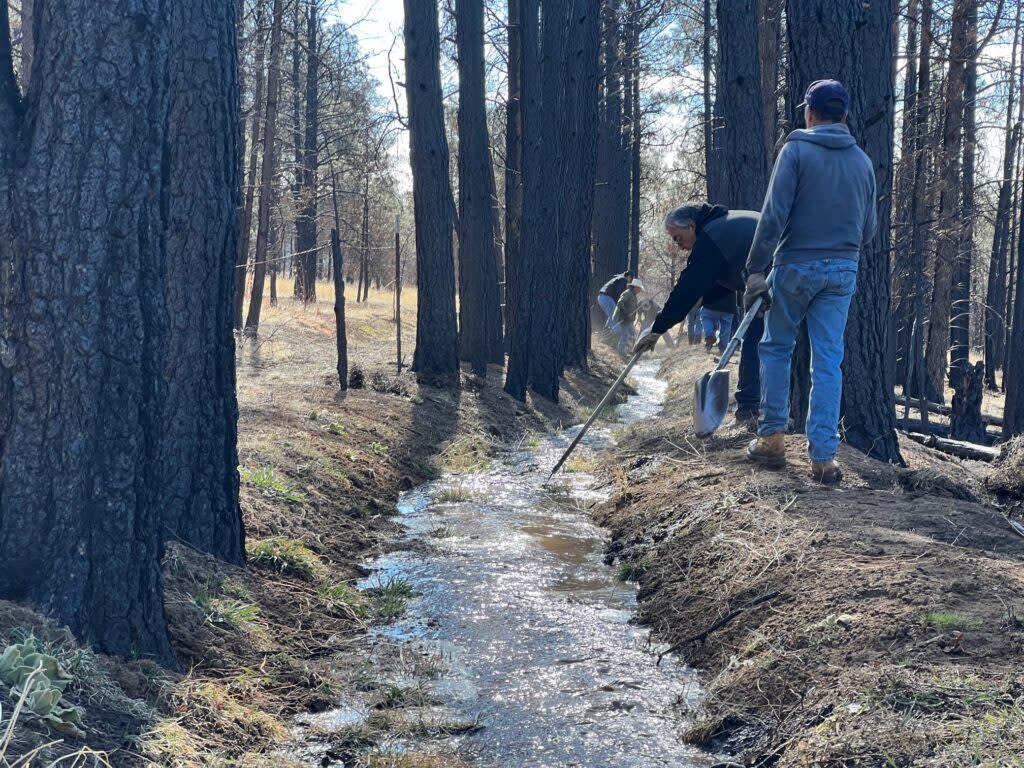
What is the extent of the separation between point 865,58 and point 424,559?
493cm

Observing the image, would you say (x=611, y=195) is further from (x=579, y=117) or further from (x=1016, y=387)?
(x=1016, y=387)

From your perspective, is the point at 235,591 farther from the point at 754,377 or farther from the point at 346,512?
the point at 754,377

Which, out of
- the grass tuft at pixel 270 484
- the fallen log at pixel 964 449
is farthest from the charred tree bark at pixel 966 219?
the grass tuft at pixel 270 484

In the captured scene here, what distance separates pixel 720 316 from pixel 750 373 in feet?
23.6

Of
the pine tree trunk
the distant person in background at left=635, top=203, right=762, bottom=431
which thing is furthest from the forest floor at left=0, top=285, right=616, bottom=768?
the pine tree trunk

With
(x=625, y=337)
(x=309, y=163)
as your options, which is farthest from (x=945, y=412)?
(x=309, y=163)

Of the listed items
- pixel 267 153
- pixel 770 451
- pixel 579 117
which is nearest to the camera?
pixel 770 451

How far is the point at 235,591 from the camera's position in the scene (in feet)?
16.6

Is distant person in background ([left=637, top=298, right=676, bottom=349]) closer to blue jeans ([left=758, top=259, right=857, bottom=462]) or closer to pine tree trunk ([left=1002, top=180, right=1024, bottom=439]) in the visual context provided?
pine tree trunk ([left=1002, top=180, right=1024, bottom=439])

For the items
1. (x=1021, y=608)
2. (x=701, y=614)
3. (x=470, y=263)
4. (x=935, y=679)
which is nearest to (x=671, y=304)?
(x=701, y=614)

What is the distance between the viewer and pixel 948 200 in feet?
66.3

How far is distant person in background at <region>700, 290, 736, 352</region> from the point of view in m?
8.41

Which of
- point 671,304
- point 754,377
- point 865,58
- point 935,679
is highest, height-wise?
point 865,58

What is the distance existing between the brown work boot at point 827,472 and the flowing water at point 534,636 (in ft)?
4.82
